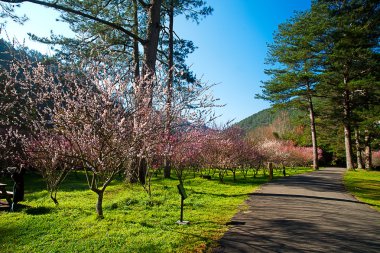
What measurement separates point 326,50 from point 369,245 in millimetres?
22487

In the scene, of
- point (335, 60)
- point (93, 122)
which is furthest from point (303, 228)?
point (335, 60)

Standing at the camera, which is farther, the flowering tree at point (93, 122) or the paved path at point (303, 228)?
the flowering tree at point (93, 122)

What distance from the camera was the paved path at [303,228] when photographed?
4504mm

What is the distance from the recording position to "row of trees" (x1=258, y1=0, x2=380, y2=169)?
70.6ft

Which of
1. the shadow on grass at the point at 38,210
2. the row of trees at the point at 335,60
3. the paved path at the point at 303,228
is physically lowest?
the shadow on grass at the point at 38,210

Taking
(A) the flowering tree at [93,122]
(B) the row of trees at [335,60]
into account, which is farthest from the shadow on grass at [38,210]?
(B) the row of trees at [335,60]

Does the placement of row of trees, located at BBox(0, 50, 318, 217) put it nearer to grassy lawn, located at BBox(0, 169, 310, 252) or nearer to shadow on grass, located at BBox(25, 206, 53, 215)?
grassy lawn, located at BBox(0, 169, 310, 252)

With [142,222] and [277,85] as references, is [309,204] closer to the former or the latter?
[142,222]

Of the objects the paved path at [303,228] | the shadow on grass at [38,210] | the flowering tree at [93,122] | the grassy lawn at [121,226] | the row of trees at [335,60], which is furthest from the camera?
the row of trees at [335,60]

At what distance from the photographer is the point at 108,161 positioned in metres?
5.96

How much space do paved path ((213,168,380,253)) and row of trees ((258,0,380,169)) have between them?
16.8 meters

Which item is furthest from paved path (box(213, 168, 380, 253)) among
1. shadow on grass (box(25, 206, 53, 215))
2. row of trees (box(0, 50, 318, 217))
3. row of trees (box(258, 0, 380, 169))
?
row of trees (box(258, 0, 380, 169))

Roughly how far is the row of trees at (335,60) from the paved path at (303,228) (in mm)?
16772

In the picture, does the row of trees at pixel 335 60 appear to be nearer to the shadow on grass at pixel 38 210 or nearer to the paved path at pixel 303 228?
the paved path at pixel 303 228
